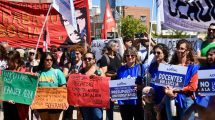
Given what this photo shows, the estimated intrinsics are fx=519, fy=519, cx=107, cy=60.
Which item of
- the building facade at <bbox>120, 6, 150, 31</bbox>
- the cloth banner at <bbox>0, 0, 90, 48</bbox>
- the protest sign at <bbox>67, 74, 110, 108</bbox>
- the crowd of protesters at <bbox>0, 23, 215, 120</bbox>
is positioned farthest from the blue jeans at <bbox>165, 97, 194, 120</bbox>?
the building facade at <bbox>120, 6, 150, 31</bbox>

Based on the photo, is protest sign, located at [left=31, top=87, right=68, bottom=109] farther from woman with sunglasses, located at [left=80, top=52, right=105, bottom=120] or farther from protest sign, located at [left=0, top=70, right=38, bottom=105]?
woman with sunglasses, located at [left=80, top=52, right=105, bottom=120]

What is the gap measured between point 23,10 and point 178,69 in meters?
5.76

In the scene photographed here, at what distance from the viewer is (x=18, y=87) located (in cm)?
806

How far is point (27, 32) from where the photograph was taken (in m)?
11.4

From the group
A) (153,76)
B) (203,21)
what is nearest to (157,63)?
(153,76)

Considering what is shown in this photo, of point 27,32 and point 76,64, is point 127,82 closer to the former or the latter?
point 76,64

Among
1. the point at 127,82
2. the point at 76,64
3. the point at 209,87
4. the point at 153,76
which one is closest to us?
the point at 209,87

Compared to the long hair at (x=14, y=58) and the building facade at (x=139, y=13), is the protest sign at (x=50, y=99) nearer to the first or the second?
the long hair at (x=14, y=58)

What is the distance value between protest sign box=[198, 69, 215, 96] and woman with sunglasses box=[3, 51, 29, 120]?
9.22ft

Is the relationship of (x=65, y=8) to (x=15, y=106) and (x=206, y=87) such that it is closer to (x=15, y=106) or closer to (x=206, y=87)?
(x=15, y=106)

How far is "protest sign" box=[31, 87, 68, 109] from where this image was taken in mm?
8023

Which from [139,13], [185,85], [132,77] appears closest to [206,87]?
[185,85]

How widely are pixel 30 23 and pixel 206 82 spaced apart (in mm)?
5962

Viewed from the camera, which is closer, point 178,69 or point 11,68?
point 178,69
